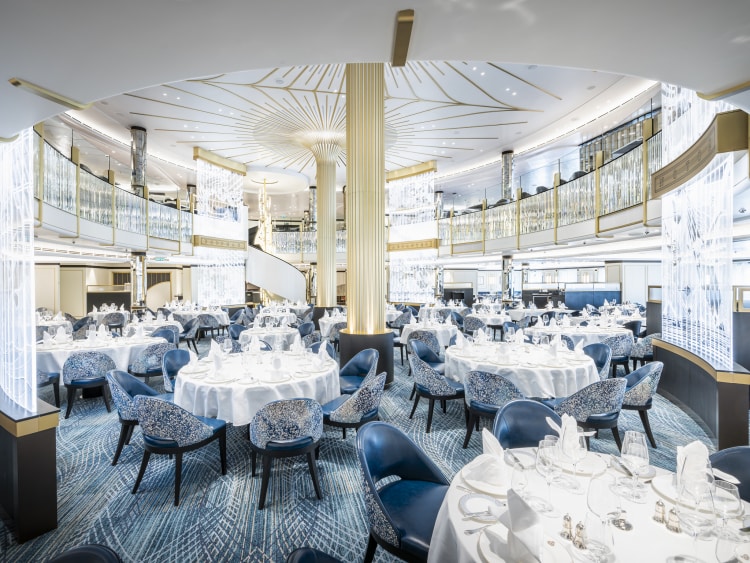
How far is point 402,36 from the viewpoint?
2.05 metres

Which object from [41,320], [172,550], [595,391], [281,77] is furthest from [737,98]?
[41,320]

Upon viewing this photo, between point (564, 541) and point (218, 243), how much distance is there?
45.3ft

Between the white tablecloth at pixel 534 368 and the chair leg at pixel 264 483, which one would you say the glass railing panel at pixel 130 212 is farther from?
the white tablecloth at pixel 534 368

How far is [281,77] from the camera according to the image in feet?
27.2

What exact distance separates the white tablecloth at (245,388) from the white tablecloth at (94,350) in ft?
8.77

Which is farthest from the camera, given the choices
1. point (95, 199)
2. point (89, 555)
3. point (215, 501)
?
point (95, 199)

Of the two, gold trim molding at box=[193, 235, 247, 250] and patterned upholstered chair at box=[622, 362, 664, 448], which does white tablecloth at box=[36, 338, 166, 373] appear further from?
gold trim molding at box=[193, 235, 247, 250]

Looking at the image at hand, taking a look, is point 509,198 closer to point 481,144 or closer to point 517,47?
point 481,144

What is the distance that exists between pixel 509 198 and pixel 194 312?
35.6 ft

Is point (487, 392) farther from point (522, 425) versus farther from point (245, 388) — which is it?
point (245, 388)

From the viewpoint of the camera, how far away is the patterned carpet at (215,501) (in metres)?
2.57

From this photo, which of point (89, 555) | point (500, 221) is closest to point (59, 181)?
point (89, 555)

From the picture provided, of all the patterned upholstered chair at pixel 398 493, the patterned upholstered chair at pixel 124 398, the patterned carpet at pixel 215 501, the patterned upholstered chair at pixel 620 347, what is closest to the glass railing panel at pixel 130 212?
the patterned carpet at pixel 215 501

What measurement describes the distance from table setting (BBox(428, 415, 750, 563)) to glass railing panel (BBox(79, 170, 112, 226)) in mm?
9550
